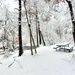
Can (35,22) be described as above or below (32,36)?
above

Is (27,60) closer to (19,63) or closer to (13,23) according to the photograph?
(19,63)

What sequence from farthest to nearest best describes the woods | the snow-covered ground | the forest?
the woods → the forest → the snow-covered ground

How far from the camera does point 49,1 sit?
12.5m

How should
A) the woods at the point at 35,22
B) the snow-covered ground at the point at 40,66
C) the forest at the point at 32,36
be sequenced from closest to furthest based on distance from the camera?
the snow-covered ground at the point at 40,66, the forest at the point at 32,36, the woods at the point at 35,22

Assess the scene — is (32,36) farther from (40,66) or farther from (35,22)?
(35,22)

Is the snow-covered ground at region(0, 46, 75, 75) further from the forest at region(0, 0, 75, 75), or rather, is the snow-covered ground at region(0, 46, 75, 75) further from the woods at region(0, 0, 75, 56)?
the woods at region(0, 0, 75, 56)

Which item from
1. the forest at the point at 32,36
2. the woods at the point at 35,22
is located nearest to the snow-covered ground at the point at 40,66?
the forest at the point at 32,36

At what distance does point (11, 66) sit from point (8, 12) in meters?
16.0

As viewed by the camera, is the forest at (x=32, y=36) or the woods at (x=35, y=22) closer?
the forest at (x=32, y=36)

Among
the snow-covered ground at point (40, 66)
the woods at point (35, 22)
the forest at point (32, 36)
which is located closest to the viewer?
the snow-covered ground at point (40, 66)

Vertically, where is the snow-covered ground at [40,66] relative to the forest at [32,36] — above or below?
below

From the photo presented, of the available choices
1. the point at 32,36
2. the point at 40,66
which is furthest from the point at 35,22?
the point at 40,66

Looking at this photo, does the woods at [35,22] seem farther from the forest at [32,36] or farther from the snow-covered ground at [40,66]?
the snow-covered ground at [40,66]

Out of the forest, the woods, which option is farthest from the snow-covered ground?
the woods
